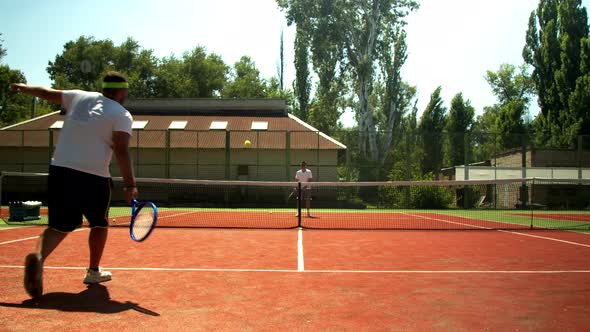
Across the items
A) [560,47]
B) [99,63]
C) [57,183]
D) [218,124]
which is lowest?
[57,183]

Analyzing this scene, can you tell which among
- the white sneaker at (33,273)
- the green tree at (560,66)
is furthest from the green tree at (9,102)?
the green tree at (560,66)

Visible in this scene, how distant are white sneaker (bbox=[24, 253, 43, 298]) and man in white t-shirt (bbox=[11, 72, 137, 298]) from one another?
131mm

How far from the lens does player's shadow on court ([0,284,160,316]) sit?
331 centimetres

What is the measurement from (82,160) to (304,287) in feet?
7.14

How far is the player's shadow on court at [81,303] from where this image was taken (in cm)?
331

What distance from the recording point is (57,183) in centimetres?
359

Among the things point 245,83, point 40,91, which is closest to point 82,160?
point 40,91

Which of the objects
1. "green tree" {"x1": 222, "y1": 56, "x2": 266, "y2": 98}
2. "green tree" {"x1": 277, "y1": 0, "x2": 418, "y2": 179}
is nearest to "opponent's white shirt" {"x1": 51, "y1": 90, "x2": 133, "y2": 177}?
"green tree" {"x1": 277, "y1": 0, "x2": 418, "y2": 179}

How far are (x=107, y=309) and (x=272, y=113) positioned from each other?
1055 inches

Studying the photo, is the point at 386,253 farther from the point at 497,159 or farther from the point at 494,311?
the point at 497,159

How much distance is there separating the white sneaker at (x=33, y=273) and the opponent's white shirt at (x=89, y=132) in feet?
2.39

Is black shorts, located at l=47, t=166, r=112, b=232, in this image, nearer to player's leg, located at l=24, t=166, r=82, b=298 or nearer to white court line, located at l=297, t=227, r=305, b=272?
player's leg, located at l=24, t=166, r=82, b=298

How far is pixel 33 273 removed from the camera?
132 inches

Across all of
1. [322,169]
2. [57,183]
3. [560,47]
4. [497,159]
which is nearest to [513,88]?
[560,47]
